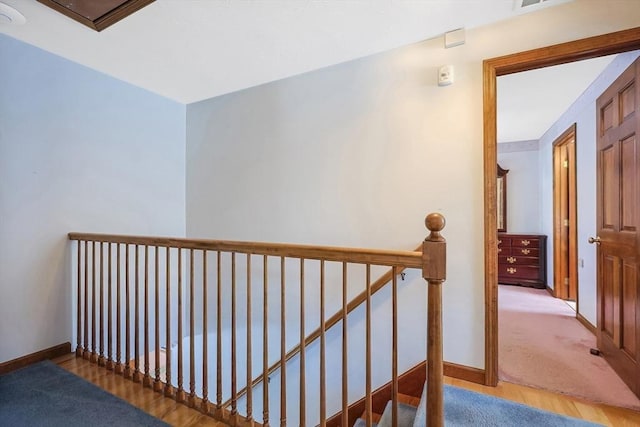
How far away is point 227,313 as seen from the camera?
2.95m

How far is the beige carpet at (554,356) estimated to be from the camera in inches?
69.1

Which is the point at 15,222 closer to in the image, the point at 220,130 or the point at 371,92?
the point at 220,130

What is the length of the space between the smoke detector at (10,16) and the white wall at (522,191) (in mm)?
5950

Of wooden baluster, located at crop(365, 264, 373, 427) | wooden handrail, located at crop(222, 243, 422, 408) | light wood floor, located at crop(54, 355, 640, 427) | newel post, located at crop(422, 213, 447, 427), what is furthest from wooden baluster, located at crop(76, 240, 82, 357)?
newel post, located at crop(422, 213, 447, 427)

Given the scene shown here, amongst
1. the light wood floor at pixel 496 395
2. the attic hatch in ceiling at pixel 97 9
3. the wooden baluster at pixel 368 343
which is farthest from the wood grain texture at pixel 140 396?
the attic hatch in ceiling at pixel 97 9

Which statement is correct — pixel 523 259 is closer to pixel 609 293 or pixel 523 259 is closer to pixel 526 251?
pixel 526 251

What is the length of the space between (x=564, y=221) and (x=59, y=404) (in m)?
5.28

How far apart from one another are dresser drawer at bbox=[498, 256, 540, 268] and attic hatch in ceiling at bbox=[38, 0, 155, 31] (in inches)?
211

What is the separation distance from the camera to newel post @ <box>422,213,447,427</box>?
105 cm

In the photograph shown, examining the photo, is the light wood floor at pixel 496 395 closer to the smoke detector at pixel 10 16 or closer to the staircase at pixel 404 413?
the staircase at pixel 404 413

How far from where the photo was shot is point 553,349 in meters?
2.37

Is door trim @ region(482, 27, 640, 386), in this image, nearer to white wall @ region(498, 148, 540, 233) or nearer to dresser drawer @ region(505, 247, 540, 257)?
dresser drawer @ region(505, 247, 540, 257)

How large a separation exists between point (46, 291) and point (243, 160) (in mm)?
1822

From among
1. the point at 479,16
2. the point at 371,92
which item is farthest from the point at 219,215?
the point at 479,16
